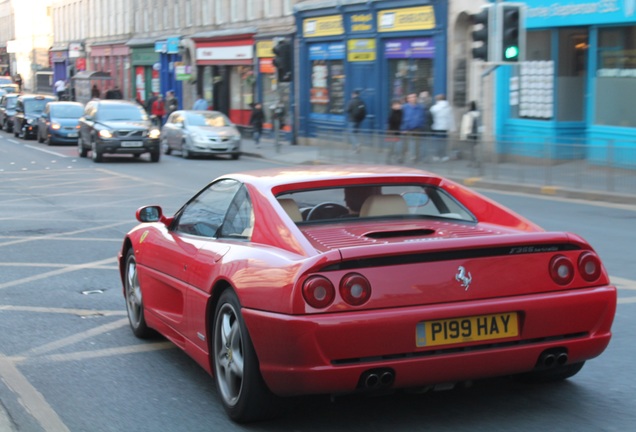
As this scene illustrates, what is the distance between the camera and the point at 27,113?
1665 inches

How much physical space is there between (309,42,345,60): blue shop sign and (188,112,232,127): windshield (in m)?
5.10

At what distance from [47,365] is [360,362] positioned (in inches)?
108

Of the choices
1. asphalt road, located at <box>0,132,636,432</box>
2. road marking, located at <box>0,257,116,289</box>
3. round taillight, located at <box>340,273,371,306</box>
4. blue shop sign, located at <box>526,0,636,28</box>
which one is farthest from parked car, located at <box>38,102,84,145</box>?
round taillight, located at <box>340,273,371,306</box>

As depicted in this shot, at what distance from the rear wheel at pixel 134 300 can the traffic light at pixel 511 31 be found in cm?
1269

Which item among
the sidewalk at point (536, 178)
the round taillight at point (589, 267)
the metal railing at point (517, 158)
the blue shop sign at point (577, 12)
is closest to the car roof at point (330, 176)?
the round taillight at point (589, 267)

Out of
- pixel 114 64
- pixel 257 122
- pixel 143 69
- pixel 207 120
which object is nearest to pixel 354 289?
pixel 207 120

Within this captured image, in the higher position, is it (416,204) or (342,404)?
(416,204)

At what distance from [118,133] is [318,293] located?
24894 millimetres

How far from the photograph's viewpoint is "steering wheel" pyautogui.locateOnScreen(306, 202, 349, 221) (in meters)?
5.86

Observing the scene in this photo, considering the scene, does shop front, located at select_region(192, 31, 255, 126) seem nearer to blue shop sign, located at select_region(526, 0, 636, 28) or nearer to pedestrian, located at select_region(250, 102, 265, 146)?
pedestrian, located at select_region(250, 102, 265, 146)

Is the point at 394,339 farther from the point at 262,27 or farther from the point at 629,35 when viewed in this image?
the point at 262,27

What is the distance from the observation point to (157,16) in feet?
184

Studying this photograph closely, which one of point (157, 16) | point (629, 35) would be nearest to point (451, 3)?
point (629, 35)

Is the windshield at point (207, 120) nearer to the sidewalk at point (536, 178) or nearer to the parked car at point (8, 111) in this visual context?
the sidewalk at point (536, 178)
